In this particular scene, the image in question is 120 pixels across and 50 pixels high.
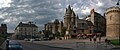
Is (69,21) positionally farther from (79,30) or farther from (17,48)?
(17,48)

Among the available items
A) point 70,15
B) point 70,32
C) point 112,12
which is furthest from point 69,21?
point 112,12

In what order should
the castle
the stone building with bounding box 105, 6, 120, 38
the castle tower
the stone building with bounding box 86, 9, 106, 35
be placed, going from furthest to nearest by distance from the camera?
1. the castle tower
2. the stone building with bounding box 86, 9, 106, 35
3. the castle
4. the stone building with bounding box 105, 6, 120, 38

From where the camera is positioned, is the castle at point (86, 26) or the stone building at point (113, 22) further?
the castle at point (86, 26)

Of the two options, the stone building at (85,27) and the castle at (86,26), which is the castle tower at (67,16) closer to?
the castle at (86,26)


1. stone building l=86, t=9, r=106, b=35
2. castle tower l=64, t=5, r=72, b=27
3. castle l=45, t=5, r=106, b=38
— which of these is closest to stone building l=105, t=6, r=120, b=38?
castle l=45, t=5, r=106, b=38

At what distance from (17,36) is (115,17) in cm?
9811

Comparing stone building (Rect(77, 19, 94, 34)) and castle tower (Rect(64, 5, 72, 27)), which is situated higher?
castle tower (Rect(64, 5, 72, 27))

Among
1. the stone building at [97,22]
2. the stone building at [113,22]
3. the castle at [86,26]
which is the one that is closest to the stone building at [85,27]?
the castle at [86,26]

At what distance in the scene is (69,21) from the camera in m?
154

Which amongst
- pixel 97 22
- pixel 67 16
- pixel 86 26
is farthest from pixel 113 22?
pixel 67 16

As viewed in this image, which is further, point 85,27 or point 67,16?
point 67,16

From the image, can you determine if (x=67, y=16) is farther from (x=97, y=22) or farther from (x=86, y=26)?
(x=86, y=26)

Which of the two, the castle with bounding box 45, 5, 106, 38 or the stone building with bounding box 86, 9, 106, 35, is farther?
the stone building with bounding box 86, 9, 106, 35

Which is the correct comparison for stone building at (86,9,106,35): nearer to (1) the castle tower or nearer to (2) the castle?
(2) the castle
